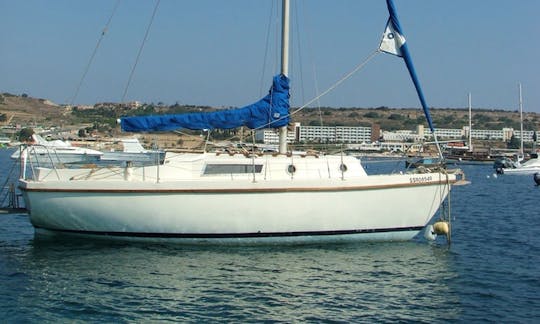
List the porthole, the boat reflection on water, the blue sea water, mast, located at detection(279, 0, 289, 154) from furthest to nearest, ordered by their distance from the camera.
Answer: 1. mast, located at detection(279, 0, 289, 154)
2. the porthole
3. the boat reflection on water
4. the blue sea water

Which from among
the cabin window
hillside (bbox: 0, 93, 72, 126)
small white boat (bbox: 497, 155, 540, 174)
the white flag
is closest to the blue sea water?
the cabin window

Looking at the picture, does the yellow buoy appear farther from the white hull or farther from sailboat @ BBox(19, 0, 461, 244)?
the white hull

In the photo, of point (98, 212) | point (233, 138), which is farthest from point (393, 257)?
point (98, 212)

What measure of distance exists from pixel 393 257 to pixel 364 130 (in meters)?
127

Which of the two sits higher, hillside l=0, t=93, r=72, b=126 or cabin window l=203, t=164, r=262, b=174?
hillside l=0, t=93, r=72, b=126

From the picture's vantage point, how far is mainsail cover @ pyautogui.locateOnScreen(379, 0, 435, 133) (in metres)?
18.0

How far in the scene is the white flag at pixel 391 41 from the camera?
18047 millimetres

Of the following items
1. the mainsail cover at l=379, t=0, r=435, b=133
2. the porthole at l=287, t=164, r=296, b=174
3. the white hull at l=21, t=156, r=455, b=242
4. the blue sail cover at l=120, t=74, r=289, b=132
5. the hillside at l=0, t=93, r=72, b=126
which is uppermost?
the hillside at l=0, t=93, r=72, b=126

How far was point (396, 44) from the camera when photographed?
1809 centimetres

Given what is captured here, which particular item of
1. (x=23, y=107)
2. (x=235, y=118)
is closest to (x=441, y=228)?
(x=235, y=118)

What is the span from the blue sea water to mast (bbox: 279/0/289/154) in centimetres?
325

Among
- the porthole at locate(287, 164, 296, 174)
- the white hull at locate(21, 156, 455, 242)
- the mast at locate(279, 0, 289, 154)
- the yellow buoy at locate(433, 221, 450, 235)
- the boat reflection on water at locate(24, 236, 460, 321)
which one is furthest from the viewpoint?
the mast at locate(279, 0, 289, 154)

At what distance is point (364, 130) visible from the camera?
141750 millimetres

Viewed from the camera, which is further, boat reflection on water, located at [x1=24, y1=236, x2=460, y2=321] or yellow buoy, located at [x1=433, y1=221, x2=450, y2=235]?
yellow buoy, located at [x1=433, y1=221, x2=450, y2=235]
